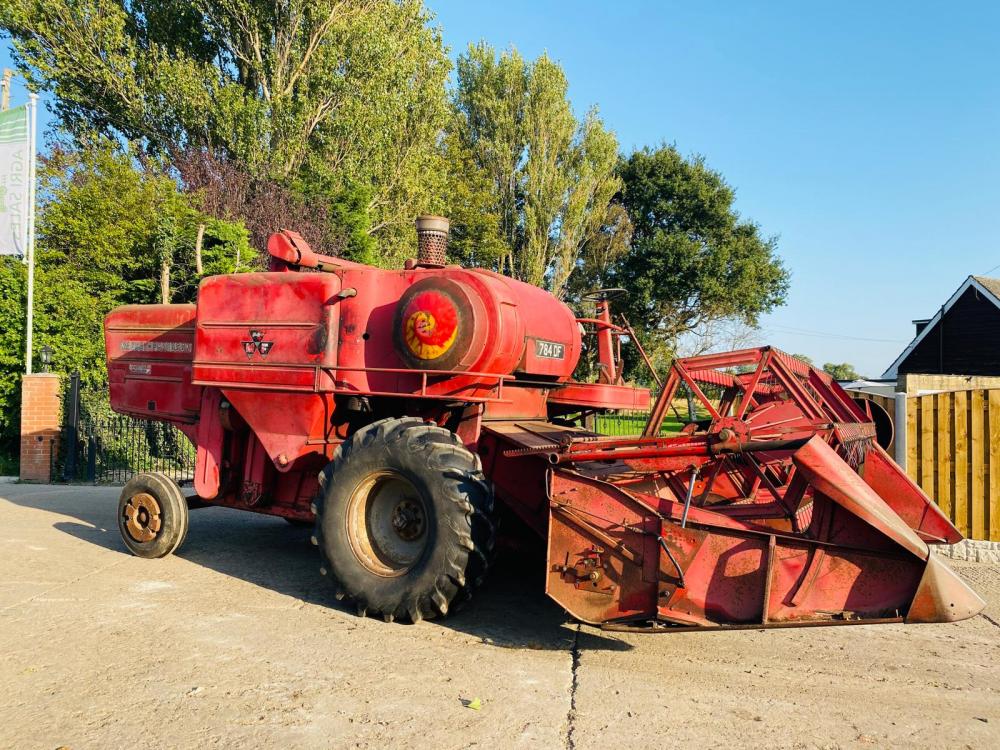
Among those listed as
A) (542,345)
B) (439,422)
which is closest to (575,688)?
(439,422)

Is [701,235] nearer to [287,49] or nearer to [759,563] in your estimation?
[287,49]

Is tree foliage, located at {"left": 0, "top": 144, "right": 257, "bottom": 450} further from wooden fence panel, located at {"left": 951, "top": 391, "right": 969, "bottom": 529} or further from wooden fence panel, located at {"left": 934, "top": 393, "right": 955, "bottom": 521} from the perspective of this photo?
wooden fence panel, located at {"left": 951, "top": 391, "right": 969, "bottom": 529}

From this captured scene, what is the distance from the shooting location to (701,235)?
33781mm

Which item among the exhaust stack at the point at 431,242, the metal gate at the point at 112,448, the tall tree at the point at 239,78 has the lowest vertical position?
the metal gate at the point at 112,448

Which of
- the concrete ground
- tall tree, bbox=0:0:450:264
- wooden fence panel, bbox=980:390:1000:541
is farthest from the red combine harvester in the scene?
tall tree, bbox=0:0:450:264

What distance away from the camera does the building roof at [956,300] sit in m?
28.5

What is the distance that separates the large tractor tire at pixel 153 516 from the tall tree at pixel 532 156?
893 inches

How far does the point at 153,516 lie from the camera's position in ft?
22.4

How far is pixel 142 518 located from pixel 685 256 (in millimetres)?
28714

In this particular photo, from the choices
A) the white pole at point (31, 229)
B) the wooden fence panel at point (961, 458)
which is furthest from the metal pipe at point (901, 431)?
the white pole at point (31, 229)

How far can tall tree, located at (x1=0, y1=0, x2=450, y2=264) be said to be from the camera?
59.8 feet

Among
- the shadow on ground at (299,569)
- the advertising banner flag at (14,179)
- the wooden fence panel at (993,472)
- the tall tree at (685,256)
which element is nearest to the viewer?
the shadow on ground at (299,569)

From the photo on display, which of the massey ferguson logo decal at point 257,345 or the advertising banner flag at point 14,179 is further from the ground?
the advertising banner flag at point 14,179

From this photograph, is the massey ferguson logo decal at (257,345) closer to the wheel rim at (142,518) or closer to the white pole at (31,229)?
the wheel rim at (142,518)
